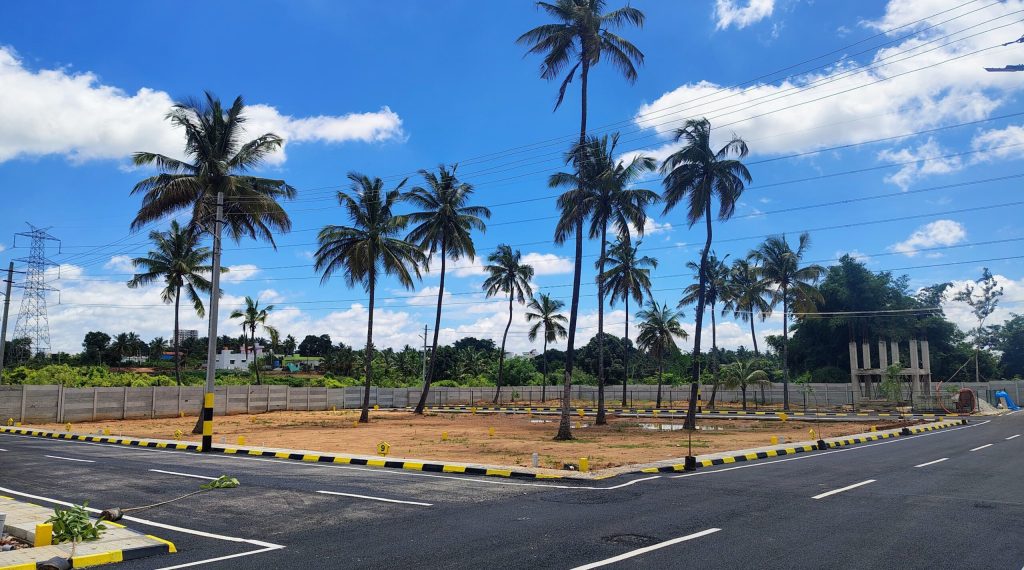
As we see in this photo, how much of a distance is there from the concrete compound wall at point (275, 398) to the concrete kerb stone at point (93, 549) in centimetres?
3118

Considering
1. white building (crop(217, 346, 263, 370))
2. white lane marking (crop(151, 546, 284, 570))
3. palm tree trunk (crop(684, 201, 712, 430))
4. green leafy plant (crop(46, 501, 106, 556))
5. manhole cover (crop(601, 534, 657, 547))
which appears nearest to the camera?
white lane marking (crop(151, 546, 284, 570))

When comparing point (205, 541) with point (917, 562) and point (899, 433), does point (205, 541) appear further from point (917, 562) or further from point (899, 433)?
point (899, 433)

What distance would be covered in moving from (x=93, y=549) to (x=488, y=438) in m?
18.9

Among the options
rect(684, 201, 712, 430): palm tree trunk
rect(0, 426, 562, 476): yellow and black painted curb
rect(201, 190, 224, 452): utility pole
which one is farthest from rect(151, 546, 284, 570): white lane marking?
rect(684, 201, 712, 430): palm tree trunk

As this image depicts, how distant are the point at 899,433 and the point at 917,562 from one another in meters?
23.3

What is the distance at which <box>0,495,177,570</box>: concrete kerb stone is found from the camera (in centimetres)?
698

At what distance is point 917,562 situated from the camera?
695 cm

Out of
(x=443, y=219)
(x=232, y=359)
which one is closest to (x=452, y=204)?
(x=443, y=219)

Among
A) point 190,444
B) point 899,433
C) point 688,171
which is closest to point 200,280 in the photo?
point 190,444

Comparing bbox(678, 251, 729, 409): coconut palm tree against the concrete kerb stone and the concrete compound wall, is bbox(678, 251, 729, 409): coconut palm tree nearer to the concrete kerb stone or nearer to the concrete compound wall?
the concrete compound wall

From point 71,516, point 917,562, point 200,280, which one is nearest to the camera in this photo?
point 917,562

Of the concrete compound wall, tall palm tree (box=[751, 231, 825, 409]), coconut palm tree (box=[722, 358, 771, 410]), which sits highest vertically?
tall palm tree (box=[751, 231, 825, 409])

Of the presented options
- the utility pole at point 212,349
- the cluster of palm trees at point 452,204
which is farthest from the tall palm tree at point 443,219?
the utility pole at point 212,349

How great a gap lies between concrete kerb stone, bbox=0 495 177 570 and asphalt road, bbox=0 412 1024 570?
28 cm
